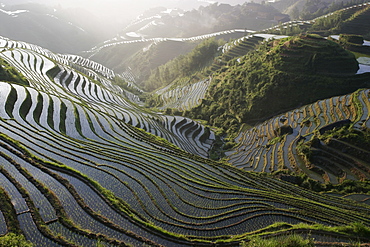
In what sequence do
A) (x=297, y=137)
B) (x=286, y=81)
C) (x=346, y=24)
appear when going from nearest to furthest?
(x=297, y=137)
(x=286, y=81)
(x=346, y=24)

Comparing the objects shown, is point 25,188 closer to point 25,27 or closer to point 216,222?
point 216,222

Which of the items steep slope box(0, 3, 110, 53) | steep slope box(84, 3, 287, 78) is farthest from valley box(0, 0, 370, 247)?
steep slope box(0, 3, 110, 53)

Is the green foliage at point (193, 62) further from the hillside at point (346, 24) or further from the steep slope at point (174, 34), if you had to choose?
the steep slope at point (174, 34)

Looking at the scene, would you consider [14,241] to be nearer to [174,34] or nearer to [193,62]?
[193,62]

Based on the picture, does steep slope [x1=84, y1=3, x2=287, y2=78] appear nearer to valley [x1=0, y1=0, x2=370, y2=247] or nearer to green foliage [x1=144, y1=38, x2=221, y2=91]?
green foliage [x1=144, y1=38, x2=221, y2=91]

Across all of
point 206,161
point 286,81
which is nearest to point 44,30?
point 286,81

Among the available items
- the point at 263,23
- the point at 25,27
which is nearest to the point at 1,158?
the point at 263,23
